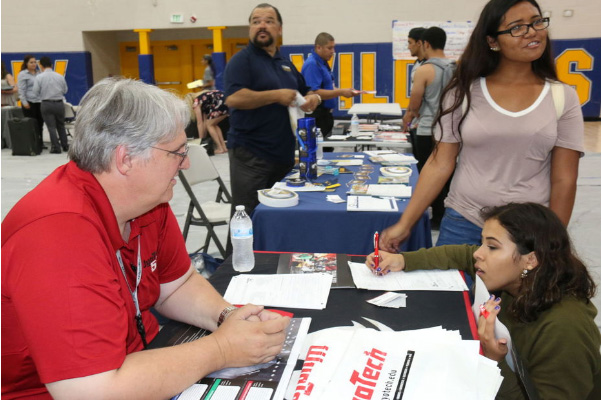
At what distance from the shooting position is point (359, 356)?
104 centimetres

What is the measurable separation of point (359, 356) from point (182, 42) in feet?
40.6

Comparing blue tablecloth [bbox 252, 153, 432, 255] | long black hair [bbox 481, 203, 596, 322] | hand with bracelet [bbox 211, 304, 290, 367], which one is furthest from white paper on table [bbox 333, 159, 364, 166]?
hand with bracelet [bbox 211, 304, 290, 367]

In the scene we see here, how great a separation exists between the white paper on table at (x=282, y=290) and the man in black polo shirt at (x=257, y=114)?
159cm

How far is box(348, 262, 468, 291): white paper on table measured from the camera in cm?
142

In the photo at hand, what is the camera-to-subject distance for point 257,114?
3076 millimetres

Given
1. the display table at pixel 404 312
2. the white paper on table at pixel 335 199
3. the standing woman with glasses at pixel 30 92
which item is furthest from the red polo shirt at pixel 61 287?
the standing woman with glasses at pixel 30 92

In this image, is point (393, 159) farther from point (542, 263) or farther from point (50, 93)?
point (50, 93)

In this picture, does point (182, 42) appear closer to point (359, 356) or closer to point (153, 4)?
point (153, 4)

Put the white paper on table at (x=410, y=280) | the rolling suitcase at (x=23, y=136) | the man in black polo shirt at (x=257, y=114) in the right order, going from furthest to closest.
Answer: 1. the rolling suitcase at (x=23, y=136)
2. the man in black polo shirt at (x=257, y=114)
3. the white paper on table at (x=410, y=280)

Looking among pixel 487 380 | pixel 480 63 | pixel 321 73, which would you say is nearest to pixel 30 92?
pixel 321 73

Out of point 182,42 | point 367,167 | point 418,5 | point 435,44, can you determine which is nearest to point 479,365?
point 367,167

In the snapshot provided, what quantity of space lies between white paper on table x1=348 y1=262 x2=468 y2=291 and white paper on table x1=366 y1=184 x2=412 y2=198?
3.37ft

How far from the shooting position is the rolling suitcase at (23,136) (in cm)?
789

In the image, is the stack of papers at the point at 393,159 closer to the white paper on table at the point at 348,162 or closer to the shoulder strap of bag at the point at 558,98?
the white paper on table at the point at 348,162
